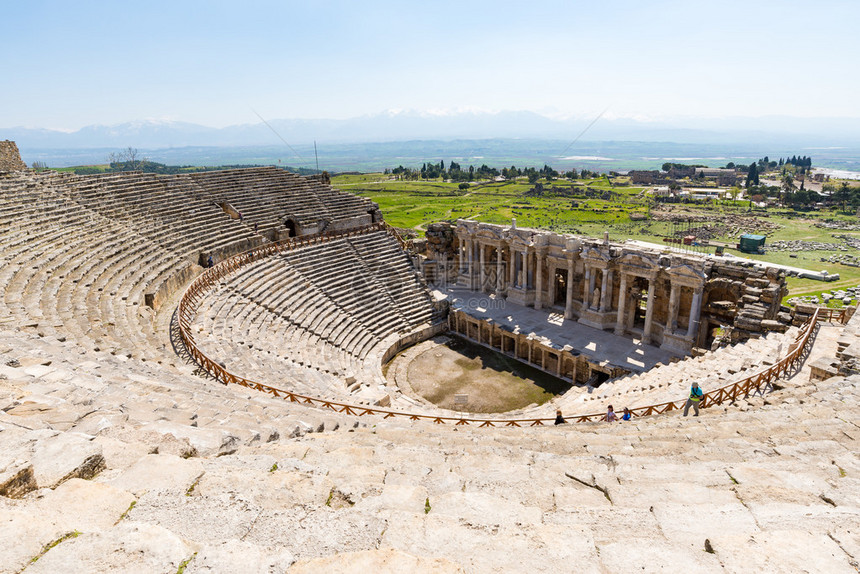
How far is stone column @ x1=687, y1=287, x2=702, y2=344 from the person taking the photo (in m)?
22.8

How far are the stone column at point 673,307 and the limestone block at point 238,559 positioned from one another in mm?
23810

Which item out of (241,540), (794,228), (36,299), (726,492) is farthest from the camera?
(794,228)

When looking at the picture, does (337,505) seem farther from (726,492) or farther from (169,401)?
(169,401)

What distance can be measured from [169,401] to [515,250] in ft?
80.9

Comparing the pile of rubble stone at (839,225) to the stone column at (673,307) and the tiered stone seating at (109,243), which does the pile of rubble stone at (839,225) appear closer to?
the stone column at (673,307)

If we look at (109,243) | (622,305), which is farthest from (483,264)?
(109,243)

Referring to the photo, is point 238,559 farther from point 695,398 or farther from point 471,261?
point 471,261

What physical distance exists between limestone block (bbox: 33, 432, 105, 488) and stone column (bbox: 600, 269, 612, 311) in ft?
82.1

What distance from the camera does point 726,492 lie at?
5680 mm

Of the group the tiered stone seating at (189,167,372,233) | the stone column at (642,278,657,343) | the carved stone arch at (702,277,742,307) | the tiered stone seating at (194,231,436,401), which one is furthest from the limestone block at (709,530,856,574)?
the tiered stone seating at (189,167,372,233)

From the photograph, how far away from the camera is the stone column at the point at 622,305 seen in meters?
25.4

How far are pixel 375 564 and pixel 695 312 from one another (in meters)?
23.5

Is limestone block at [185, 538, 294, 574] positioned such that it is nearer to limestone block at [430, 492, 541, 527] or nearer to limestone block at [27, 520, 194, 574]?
limestone block at [27, 520, 194, 574]

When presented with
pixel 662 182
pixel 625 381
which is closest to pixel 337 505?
pixel 625 381
